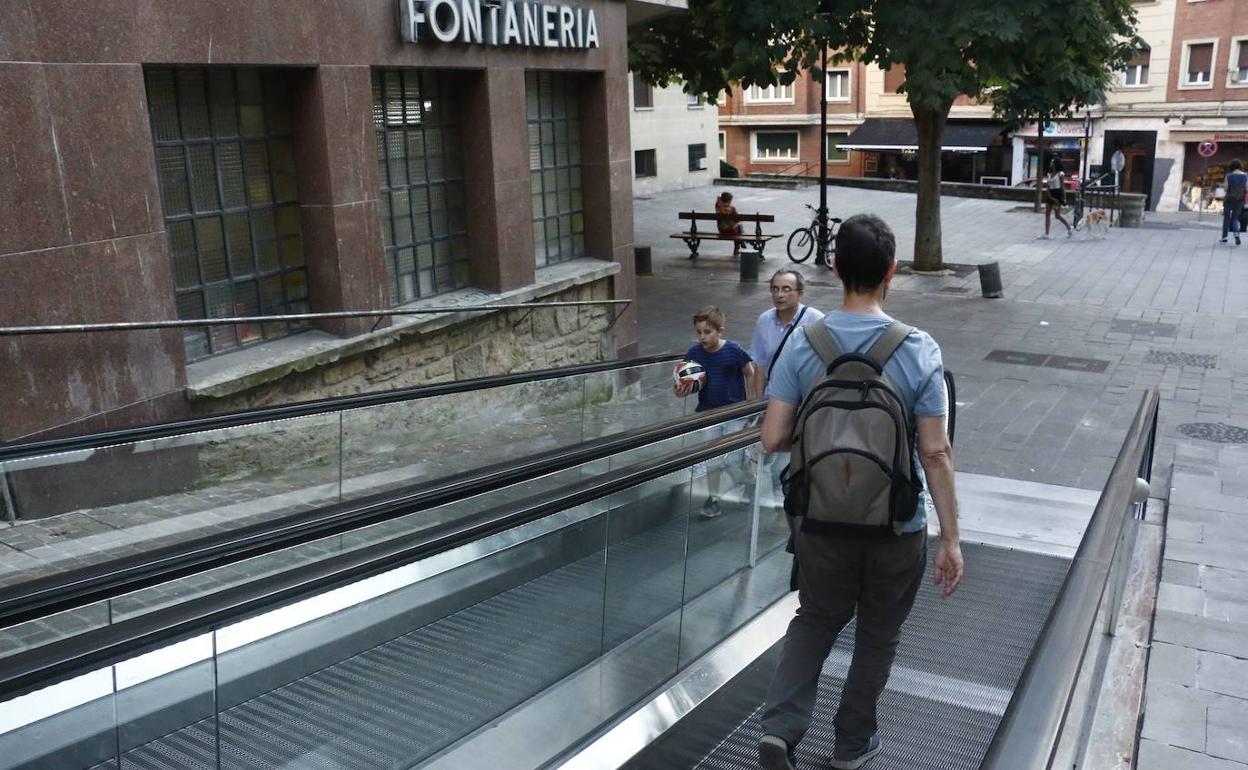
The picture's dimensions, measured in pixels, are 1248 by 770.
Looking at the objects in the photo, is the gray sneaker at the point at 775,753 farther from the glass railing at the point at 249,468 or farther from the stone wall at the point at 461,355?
the stone wall at the point at 461,355

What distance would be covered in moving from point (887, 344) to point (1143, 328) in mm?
14086

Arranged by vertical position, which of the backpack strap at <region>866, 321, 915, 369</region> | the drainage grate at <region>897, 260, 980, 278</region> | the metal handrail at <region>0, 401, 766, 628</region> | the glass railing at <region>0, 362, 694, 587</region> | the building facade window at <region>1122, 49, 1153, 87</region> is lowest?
the drainage grate at <region>897, 260, 980, 278</region>

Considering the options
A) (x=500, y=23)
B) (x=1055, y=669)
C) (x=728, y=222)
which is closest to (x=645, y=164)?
(x=728, y=222)

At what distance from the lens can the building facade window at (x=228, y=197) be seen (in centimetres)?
835

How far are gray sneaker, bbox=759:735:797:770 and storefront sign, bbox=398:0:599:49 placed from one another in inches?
304

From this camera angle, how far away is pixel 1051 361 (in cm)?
1401

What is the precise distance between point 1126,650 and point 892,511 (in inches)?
114

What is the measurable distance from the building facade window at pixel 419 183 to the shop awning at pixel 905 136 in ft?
116

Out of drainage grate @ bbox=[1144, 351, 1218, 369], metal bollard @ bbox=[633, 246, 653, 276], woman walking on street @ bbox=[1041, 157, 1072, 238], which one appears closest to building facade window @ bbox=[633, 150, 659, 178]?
woman walking on street @ bbox=[1041, 157, 1072, 238]

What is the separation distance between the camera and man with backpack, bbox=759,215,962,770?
11.1 feet

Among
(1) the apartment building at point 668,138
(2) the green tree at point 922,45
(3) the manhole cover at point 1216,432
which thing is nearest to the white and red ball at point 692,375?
(3) the manhole cover at point 1216,432

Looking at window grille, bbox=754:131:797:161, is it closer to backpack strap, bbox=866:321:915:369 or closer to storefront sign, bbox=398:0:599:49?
storefront sign, bbox=398:0:599:49

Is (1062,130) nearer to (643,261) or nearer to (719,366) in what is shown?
(643,261)

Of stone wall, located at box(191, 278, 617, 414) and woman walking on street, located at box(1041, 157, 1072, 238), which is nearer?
stone wall, located at box(191, 278, 617, 414)
